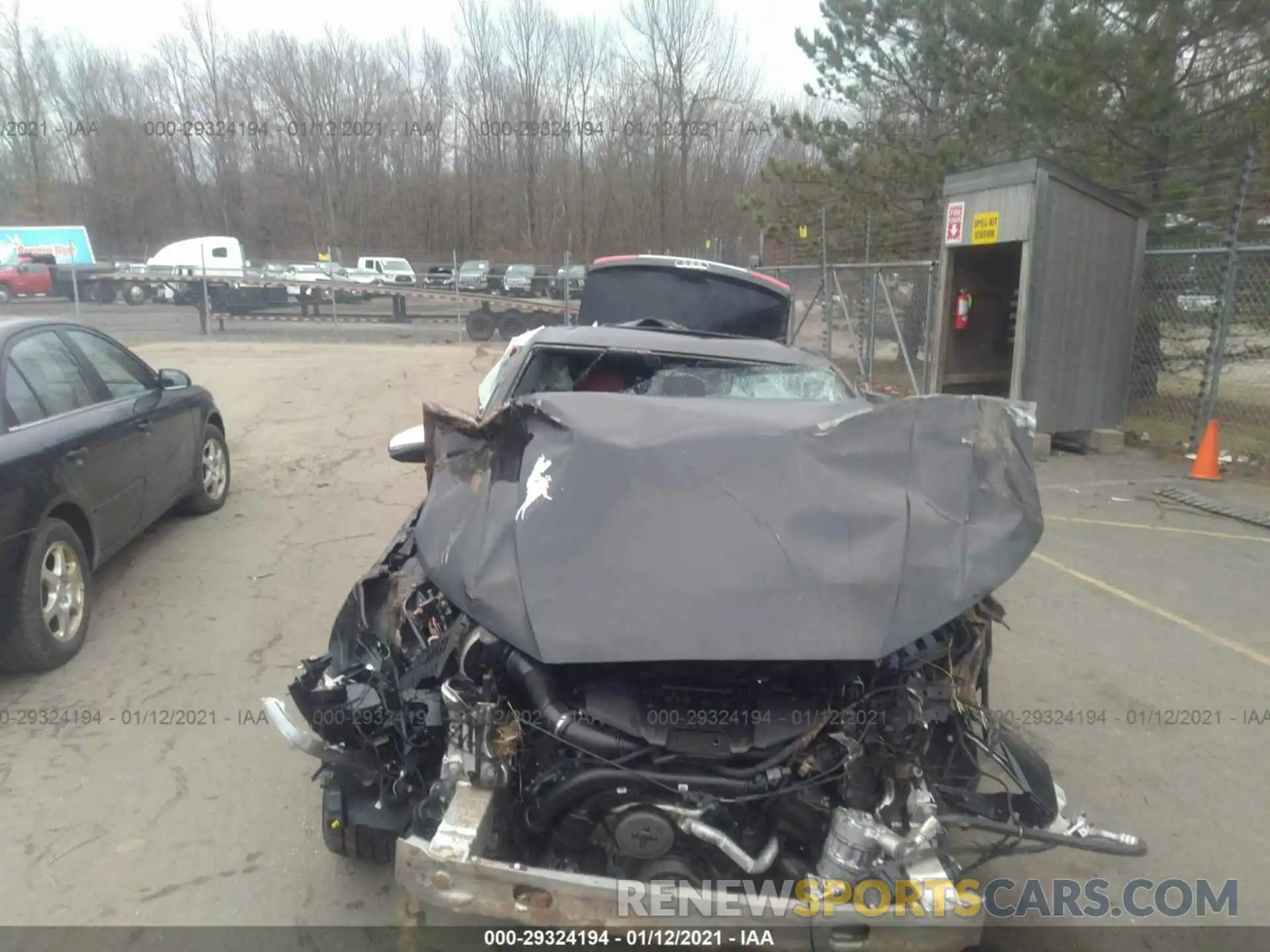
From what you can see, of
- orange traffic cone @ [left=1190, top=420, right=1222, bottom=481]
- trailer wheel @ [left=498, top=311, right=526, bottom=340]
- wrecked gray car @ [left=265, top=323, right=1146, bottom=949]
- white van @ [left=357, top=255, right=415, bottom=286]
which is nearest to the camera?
wrecked gray car @ [left=265, top=323, right=1146, bottom=949]

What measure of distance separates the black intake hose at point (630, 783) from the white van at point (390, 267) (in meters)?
35.1

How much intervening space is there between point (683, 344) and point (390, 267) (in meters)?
35.3

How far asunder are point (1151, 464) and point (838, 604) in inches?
330

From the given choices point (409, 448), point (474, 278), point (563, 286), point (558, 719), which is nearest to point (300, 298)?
point (474, 278)

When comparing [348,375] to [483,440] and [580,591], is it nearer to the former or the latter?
[483,440]

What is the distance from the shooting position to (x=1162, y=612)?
5348 millimetres

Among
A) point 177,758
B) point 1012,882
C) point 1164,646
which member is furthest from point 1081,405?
point 177,758

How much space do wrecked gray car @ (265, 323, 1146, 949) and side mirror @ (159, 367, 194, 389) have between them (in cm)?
377

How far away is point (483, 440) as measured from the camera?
3146mm

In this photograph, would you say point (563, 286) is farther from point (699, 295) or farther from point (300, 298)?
point (699, 295)

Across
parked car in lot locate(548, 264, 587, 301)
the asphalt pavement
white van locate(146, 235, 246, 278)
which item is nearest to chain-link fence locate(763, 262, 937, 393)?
the asphalt pavement

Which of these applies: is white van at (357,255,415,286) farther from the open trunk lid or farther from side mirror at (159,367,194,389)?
side mirror at (159,367,194,389)

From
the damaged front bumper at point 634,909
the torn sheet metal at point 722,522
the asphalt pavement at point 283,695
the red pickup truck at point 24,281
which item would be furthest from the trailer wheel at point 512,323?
the damaged front bumper at point 634,909

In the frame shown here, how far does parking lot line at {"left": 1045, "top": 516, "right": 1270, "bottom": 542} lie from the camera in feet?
22.2
